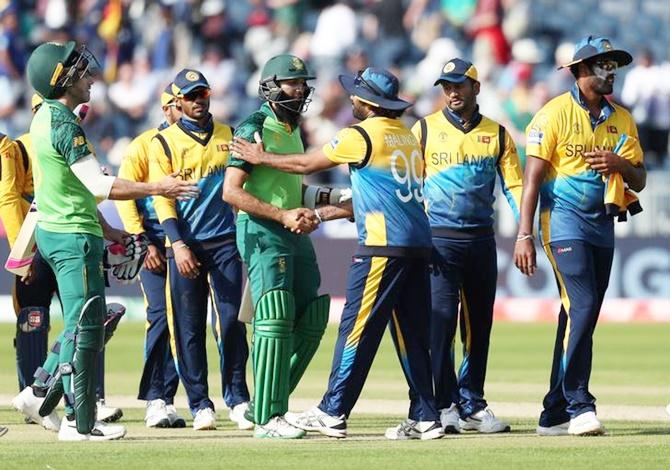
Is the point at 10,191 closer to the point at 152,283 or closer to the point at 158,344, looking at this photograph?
the point at 152,283

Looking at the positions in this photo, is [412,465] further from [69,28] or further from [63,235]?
[69,28]

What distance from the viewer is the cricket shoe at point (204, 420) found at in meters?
10.1

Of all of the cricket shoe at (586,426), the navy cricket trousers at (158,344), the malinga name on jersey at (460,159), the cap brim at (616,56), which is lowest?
the cricket shoe at (586,426)

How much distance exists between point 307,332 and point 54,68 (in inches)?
86.9

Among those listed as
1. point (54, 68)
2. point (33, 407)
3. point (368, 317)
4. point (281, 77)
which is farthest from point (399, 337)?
point (54, 68)

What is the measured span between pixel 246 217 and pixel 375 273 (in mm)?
869

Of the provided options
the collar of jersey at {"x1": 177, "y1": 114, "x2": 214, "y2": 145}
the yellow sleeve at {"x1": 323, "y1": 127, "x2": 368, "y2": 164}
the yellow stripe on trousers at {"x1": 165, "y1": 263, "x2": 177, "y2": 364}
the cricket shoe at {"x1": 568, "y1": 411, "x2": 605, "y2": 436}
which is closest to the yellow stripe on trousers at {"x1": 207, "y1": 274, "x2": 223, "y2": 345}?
the yellow stripe on trousers at {"x1": 165, "y1": 263, "x2": 177, "y2": 364}

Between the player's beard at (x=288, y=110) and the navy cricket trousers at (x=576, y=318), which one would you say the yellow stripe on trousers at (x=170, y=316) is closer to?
the player's beard at (x=288, y=110)

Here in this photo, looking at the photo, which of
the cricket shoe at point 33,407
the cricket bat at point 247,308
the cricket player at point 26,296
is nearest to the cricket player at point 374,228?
the cricket bat at point 247,308

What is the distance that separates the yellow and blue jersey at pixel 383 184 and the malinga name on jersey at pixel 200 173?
158cm

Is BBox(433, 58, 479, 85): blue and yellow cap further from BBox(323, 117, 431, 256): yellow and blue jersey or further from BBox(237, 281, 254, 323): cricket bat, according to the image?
BBox(237, 281, 254, 323): cricket bat

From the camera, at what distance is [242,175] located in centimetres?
920

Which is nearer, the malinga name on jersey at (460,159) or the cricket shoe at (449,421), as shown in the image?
the cricket shoe at (449,421)

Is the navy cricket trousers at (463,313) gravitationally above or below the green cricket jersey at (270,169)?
below
